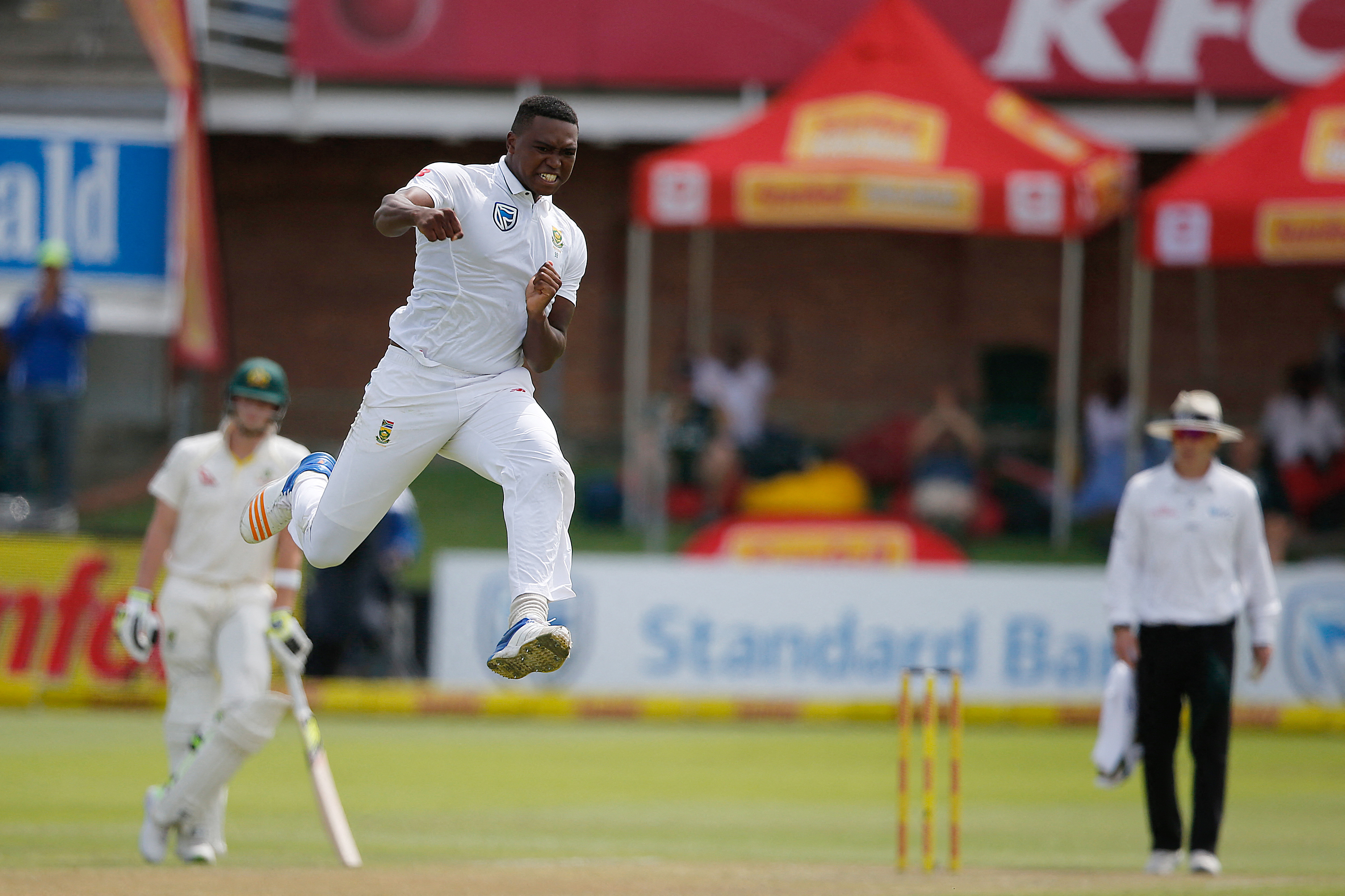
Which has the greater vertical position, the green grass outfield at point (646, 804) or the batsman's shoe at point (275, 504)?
the batsman's shoe at point (275, 504)

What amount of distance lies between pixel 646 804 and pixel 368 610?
4486 mm

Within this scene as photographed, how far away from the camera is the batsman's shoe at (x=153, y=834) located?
8266 mm

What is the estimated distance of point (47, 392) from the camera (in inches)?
625

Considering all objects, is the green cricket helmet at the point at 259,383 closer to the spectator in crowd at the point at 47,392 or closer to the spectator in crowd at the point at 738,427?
the spectator in crowd at the point at 47,392

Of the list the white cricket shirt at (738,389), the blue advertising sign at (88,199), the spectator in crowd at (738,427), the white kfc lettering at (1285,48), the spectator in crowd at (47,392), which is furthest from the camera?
the white kfc lettering at (1285,48)

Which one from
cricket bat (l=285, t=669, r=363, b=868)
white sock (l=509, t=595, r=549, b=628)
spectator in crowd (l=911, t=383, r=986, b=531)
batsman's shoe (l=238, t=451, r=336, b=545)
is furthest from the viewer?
spectator in crowd (l=911, t=383, r=986, b=531)

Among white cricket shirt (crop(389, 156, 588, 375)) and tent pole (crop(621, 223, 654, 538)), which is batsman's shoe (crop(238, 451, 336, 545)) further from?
tent pole (crop(621, 223, 654, 538))

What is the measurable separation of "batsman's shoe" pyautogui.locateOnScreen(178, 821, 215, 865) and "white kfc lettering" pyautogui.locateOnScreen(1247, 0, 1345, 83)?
15282mm

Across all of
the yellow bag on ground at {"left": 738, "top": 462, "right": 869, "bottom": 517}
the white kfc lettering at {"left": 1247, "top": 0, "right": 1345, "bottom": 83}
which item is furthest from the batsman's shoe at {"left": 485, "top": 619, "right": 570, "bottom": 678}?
the white kfc lettering at {"left": 1247, "top": 0, "right": 1345, "bottom": 83}

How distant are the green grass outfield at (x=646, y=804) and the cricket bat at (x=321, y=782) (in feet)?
0.46

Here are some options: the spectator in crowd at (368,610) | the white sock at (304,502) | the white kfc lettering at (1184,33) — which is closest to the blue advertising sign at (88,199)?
the spectator in crowd at (368,610)

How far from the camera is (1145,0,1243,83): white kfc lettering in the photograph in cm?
1992

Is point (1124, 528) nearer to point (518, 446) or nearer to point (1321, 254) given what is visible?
point (518, 446)

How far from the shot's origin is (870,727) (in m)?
15.3
